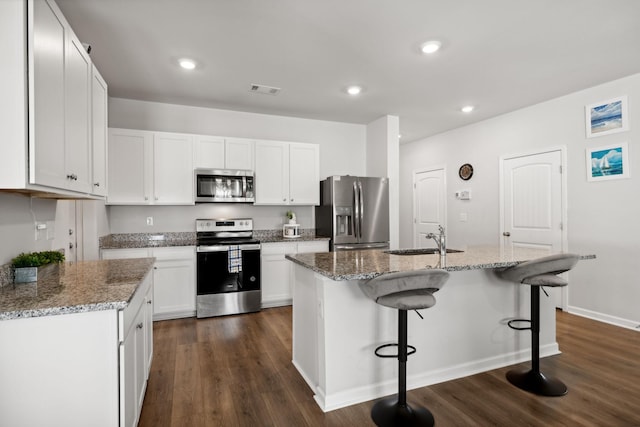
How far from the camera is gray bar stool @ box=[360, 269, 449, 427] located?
1834 millimetres

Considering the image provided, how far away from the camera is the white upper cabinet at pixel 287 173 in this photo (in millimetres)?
4449

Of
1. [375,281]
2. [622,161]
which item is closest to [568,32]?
[622,161]

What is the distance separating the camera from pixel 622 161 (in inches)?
139

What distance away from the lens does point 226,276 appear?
397cm

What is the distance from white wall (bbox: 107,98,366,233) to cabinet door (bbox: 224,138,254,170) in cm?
36

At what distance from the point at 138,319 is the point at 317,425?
46.7 inches

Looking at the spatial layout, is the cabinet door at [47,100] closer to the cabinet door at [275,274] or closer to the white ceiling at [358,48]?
the white ceiling at [358,48]

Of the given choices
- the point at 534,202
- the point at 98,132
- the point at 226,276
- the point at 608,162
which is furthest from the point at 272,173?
the point at 608,162

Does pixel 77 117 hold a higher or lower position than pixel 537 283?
higher

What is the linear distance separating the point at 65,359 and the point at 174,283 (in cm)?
253

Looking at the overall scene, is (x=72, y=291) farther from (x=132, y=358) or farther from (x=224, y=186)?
(x=224, y=186)

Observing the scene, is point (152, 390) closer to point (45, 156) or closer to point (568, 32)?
point (45, 156)

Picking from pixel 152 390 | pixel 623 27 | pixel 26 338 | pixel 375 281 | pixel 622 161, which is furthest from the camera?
pixel 622 161

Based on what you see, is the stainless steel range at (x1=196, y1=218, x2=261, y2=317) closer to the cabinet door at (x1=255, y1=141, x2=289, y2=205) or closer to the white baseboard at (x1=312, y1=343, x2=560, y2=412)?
the cabinet door at (x1=255, y1=141, x2=289, y2=205)
